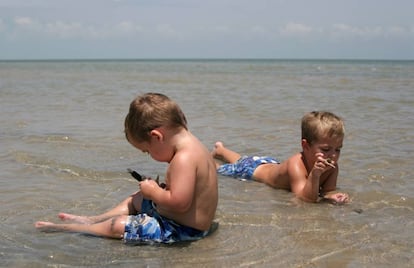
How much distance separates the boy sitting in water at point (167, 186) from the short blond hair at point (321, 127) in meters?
1.25

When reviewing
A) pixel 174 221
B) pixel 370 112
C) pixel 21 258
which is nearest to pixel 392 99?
pixel 370 112

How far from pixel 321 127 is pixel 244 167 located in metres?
1.19

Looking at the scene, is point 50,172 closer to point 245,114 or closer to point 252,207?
point 252,207

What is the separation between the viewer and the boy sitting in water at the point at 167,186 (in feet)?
10.1

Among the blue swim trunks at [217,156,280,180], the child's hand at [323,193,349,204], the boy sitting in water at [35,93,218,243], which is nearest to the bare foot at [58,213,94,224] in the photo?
the boy sitting in water at [35,93,218,243]

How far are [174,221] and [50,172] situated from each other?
2118 millimetres

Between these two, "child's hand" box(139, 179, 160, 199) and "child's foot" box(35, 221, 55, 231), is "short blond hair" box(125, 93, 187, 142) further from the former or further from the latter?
"child's foot" box(35, 221, 55, 231)

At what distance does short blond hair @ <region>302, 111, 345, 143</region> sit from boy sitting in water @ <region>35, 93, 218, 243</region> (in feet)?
4.10

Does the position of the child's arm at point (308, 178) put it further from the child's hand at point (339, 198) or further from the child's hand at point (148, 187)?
the child's hand at point (148, 187)

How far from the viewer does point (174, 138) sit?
3.14m

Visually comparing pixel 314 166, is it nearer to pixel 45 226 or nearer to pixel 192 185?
pixel 192 185

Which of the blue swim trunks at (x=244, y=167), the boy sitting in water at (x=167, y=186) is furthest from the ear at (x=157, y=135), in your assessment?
the blue swim trunks at (x=244, y=167)

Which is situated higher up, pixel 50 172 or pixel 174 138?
pixel 174 138

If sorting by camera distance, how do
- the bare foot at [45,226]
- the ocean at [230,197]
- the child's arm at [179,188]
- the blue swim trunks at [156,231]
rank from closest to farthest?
the ocean at [230,197] < the child's arm at [179,188] < the blue swim trunks at [156,231] < the bare foot at [45,226]
